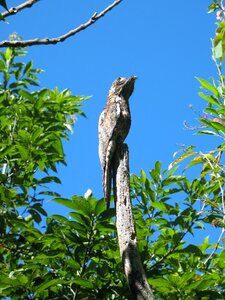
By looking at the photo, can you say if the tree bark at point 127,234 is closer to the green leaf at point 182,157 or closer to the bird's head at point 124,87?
the bird's head at point 124,87

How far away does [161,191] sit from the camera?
4.38m

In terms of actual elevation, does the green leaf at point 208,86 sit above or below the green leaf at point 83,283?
above

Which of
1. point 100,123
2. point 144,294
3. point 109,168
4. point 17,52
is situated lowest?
point 144,294

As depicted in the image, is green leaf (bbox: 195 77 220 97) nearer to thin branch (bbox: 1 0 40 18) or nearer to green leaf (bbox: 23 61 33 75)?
thin branch (bbox: 1 0 40 18)

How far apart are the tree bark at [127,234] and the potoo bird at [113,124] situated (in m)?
0.05

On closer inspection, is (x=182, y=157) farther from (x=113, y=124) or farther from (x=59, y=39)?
(x=59, y=39)

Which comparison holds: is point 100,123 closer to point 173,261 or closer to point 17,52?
point 173,261

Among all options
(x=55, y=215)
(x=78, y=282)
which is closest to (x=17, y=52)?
(x=55, y=215)

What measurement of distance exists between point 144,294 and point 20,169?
2.70 meters

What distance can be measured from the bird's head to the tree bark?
1.30 feet

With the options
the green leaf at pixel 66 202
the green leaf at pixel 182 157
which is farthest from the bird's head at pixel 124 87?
the green leaf at pixel 182 157

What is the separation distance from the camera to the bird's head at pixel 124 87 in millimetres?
3008

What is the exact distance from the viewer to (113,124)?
2.89 meters

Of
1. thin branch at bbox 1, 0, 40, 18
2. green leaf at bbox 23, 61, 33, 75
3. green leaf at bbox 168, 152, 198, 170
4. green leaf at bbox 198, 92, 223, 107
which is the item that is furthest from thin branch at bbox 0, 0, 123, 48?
green leaf at bbox 23, 61, 33, 75
